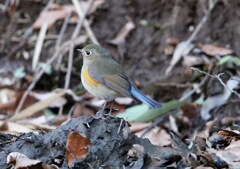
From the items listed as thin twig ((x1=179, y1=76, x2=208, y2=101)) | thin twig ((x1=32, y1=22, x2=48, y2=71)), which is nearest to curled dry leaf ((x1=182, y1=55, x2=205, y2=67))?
thin twig ((x1=179, y1=76, x2=208, y2=101))

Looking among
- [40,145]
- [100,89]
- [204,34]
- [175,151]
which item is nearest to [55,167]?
[40,145]

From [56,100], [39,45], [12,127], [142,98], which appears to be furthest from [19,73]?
[142,98]

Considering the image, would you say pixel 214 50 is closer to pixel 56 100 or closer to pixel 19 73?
pixel 56 100

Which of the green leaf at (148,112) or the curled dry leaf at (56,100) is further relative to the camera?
the curled dry leaf at (56,100)

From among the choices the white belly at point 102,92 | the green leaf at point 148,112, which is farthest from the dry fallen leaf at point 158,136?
the white belly at point 102,92

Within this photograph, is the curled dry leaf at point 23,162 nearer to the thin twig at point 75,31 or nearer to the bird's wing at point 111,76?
the bird's wing at point 111,76

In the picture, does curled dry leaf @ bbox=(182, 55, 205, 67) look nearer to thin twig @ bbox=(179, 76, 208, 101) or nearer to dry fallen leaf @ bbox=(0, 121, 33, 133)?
thin twig @ bbox=(179, 76, 208, 101)
